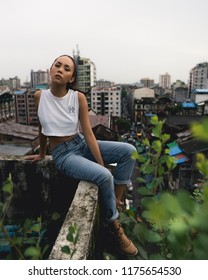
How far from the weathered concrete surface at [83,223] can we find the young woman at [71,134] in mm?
141

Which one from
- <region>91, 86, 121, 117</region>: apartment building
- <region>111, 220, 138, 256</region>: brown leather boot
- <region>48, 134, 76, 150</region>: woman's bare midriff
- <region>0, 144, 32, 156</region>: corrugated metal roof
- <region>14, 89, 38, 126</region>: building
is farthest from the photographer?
<region>91, 86, 121, 117</region>: apartment building

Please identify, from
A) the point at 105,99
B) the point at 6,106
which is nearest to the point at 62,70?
the point at 6,106

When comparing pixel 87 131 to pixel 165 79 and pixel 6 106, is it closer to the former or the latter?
pixel 6 106

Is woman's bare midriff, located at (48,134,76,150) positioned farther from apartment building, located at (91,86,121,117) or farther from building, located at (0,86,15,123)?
apartment building, located at (91,86,121,117)

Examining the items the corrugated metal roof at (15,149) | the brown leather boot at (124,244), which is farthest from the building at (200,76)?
the brown leather boot at (124,244)

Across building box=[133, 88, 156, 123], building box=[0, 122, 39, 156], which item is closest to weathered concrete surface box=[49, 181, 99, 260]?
building box=[0, 122, 39, 156]

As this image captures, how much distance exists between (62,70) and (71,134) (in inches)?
22.5

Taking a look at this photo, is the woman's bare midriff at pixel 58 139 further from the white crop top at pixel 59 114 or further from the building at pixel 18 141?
the building at pixel 18 141

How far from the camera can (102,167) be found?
6.97 feet

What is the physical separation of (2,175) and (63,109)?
1.13 m

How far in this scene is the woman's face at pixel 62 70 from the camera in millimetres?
2266

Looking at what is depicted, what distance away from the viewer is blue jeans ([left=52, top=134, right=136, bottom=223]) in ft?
6.90

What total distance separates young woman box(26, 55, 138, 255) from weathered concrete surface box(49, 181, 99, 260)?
0.46ft
